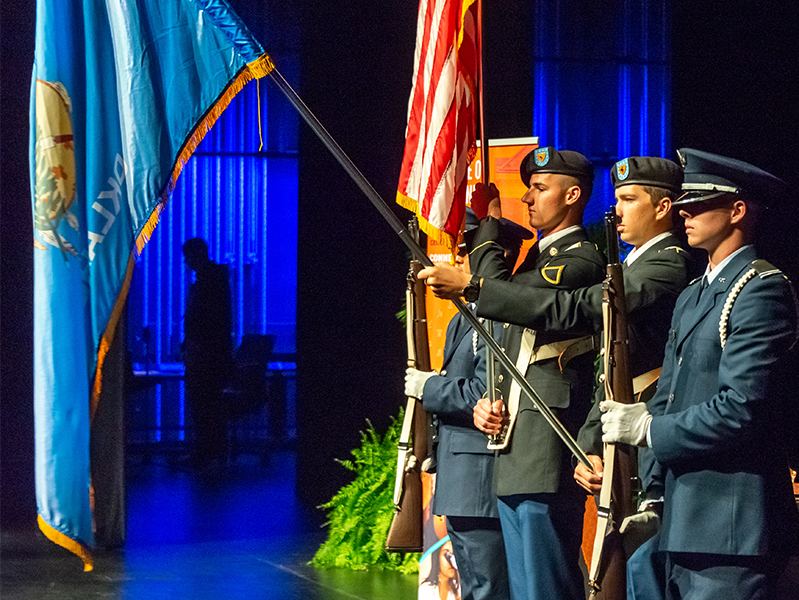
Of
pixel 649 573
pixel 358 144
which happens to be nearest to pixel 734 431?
pixel 649 573

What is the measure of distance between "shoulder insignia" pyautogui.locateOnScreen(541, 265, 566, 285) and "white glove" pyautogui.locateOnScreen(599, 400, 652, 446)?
553 mm

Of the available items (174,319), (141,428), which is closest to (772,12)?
(174,319)

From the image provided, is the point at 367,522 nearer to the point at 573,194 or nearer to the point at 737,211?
the point at 573,194

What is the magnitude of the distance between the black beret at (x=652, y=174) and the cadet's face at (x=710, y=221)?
17.5 inches

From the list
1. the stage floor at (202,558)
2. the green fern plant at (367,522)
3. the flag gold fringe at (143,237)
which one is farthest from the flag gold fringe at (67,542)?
the green fern plant at (367,522)

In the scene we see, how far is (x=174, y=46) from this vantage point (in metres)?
→ 2.65

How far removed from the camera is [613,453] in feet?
8.60

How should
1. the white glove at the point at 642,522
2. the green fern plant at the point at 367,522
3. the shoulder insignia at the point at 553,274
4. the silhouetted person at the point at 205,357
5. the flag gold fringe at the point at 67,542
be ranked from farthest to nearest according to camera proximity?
the silhouetted person at the point at 205,357 → the green fern plant at the point at 367,522 → the shoulder insignia at the point at 553,274 → the white glove at the point at 642,522 → the flag gold fringe at the point at 67,542

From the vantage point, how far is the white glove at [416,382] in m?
3.44

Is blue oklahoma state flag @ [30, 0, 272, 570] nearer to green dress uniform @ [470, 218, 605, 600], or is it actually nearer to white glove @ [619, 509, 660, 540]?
green dress uniform @ [470, 218, 605, 600]

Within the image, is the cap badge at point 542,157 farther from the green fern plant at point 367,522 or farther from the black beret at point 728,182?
the green fern plant at point 367,522

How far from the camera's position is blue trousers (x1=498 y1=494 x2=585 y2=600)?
2.98 meters

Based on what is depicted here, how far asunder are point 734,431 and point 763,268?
334 mm

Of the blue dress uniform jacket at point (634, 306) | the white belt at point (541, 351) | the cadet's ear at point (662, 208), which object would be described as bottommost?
the white belt at point (541, 351)
